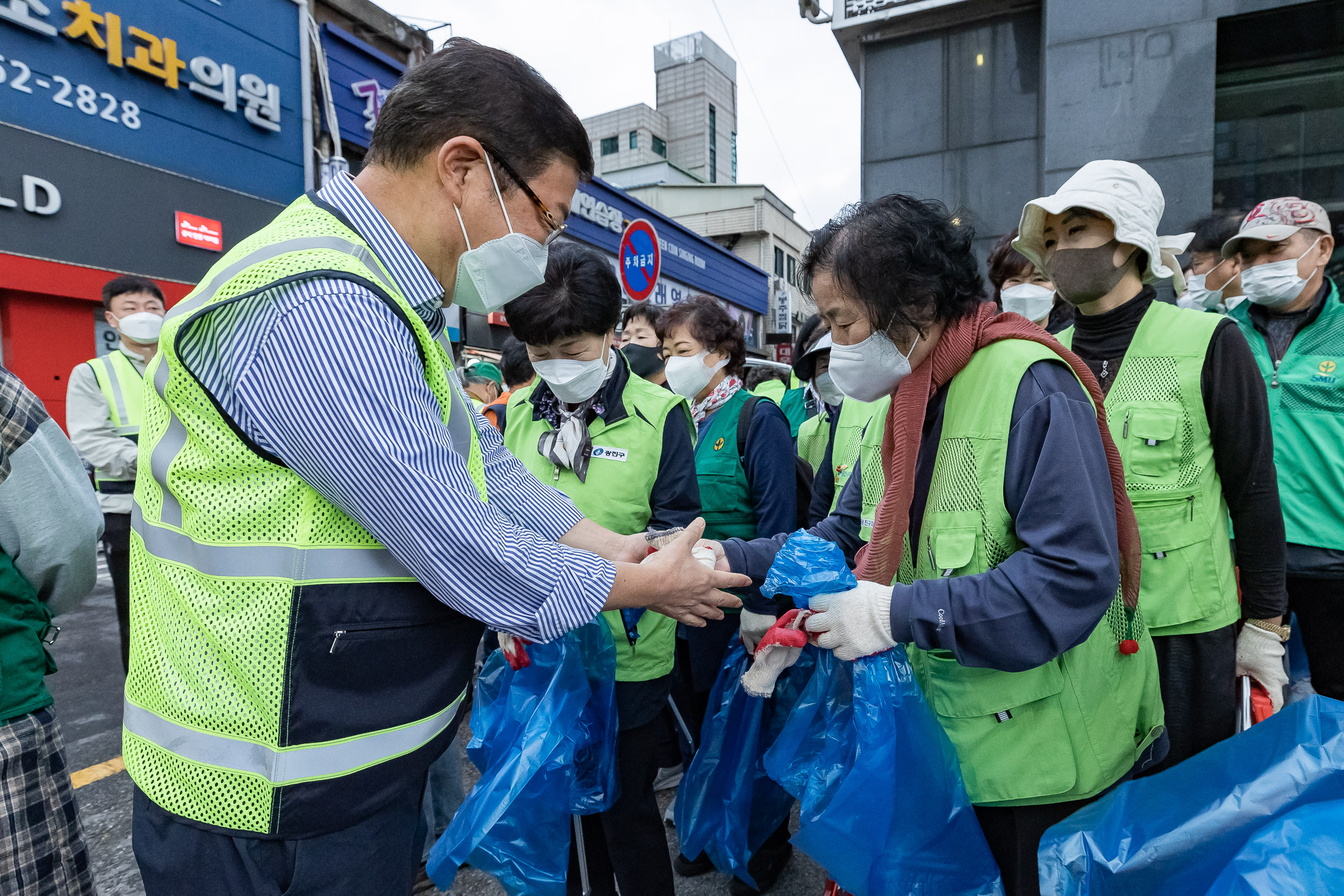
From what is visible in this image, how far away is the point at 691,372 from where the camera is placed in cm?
342

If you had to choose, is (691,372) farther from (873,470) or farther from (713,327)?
(873,470)

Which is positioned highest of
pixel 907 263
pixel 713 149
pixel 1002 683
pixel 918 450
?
pixel 713 149

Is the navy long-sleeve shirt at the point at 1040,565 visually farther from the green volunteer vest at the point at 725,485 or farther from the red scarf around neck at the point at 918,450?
the green volunteer vest at the point at 725,485

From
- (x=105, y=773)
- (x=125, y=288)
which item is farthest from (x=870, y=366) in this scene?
(x=125, y=288)

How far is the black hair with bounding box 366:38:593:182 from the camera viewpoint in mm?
1192

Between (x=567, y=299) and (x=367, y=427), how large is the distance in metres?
1.40

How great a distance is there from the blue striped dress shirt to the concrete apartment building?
29107mm

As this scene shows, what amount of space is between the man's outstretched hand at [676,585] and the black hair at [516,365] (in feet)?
9.24

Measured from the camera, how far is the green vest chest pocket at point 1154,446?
1866mm

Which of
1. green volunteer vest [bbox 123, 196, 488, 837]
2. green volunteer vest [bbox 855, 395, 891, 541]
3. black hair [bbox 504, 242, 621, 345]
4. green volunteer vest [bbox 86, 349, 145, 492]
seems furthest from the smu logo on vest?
green volunteer vest [bbox 86, 349, 145, 492]

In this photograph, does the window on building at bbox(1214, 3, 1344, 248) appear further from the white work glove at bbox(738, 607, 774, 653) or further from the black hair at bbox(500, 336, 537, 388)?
the white work glove at bbox(738, 607, 774, 653)

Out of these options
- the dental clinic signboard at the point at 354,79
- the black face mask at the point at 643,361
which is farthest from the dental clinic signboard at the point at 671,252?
the black face mask at the point at 643,361

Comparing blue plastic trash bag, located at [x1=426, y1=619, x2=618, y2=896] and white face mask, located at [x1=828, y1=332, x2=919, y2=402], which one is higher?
white face mask, located at [x1=828, y1=332, x2=919, y2=402]

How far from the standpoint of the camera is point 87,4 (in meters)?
7.88
